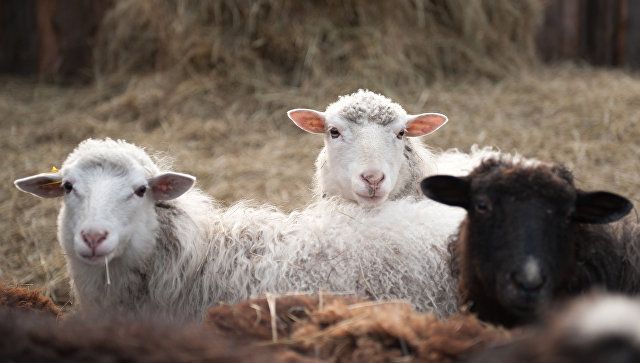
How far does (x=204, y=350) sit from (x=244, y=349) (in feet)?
0.57

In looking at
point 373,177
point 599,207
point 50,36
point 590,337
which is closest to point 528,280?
point 599,207

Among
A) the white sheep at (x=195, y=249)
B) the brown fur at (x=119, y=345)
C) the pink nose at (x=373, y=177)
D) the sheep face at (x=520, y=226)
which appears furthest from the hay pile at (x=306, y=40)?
the brown fur at (x=119, y=345)

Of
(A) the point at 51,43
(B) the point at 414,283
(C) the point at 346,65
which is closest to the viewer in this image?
(B) the point at 414,283

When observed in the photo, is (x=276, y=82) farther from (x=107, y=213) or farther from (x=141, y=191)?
(x=107, y=213)

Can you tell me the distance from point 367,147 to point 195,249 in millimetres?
1162

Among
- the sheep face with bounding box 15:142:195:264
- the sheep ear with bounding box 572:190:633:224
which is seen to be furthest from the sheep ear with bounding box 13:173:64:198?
the sheep ear with bounding box 572:190:633:224

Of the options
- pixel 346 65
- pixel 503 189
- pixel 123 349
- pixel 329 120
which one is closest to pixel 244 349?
pixel 123 349

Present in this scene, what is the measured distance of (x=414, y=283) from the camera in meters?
4.21

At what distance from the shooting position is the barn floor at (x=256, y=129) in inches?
258

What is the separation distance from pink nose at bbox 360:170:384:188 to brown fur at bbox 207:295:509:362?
1.41m

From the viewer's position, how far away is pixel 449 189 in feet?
12.5

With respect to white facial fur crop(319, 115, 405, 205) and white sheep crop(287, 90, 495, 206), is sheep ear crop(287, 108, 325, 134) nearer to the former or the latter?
white sheep crop(287, 90, 495, 206)

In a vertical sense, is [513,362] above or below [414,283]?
above

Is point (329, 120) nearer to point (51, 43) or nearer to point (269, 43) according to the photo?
point (269, 43)
